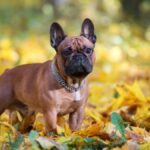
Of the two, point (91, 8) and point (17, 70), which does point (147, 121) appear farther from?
point (91, 8)

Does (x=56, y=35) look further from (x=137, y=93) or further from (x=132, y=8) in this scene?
(x=132, y=8)

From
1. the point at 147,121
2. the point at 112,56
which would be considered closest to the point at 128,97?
the point at 147,121

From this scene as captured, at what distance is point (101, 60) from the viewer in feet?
48.3

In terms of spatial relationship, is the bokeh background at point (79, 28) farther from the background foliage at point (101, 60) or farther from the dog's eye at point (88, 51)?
the dog's eye at point (88, 51)

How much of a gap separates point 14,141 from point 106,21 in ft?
40.0

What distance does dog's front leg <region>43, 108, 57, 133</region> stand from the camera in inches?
279

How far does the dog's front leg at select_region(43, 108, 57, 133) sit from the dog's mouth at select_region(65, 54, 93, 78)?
0.38 m

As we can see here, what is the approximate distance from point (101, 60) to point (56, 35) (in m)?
7.42

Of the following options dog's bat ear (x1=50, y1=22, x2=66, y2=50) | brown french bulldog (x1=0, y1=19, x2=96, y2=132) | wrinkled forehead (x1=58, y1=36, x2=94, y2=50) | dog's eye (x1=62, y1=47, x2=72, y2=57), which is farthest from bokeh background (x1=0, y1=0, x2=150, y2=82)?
dog's eye (x1=62, y1=47, x2=72, y2=57)

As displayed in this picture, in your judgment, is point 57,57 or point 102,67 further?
point 102,67

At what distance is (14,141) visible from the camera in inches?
244

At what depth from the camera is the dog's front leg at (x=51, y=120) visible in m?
7.09

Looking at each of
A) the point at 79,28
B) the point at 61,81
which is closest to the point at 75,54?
the point at 61,81

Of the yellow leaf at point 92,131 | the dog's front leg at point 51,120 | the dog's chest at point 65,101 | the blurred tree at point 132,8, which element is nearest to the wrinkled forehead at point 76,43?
the dog's chest at point 65,101
